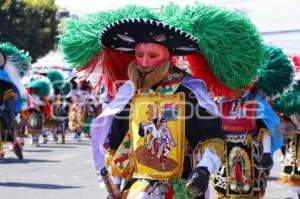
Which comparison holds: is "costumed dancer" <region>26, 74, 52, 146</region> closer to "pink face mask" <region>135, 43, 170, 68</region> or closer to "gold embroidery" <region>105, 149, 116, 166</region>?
"gold embroidery" <region>105, 149, 116, 166</region>

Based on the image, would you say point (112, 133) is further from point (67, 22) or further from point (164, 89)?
point (67, 22)

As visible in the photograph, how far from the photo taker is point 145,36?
14.0 ft

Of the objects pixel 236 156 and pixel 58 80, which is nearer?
pixel 236 156

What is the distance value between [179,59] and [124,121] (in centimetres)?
65

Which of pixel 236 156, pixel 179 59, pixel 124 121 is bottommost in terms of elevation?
pixel 236 156

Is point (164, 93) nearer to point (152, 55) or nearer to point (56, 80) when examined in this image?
point (152, 55)

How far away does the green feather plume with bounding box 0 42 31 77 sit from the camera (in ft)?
32.4

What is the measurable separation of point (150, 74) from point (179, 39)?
0.28 metres

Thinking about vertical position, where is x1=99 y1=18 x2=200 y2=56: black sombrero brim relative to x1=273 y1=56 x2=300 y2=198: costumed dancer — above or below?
above

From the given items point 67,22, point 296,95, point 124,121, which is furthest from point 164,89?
point 296,95

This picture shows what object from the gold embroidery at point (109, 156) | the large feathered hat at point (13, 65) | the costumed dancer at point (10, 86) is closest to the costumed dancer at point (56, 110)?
the costumed dancer at point (10, 86)

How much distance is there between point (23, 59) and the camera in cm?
1006

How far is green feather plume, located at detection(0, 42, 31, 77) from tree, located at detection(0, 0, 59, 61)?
23.1 meters

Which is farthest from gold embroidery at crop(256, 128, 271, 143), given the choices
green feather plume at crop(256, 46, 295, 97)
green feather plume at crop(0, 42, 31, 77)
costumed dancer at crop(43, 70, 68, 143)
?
costumed dancer at crop(43, 70, 68, 143)
